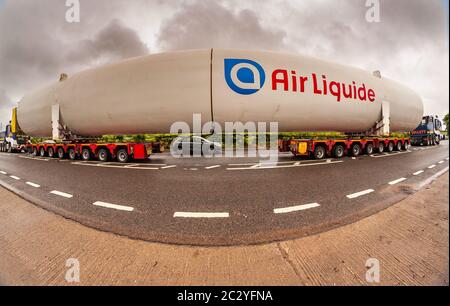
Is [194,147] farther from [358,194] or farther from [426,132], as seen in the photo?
[426,132]

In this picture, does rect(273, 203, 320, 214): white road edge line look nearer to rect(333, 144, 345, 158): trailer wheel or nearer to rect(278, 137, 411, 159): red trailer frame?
rect(278, 137, 411, 159): red trailer frame

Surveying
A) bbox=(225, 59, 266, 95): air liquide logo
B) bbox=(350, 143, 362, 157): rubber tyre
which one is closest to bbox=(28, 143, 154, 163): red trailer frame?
bbox=(225, 59, 266, 95): air liquide logo

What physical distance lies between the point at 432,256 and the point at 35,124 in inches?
527

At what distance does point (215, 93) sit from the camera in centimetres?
561

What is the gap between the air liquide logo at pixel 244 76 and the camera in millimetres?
5539

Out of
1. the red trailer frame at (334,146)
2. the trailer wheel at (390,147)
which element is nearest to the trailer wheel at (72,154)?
the red trailer frame at (334,146)

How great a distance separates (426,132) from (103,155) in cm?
2283

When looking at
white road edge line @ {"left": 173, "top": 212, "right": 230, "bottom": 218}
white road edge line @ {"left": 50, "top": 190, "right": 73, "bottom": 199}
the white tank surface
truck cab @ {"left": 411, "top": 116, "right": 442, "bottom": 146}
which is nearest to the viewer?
white road edge line @ {"left": 173, "top": 212, "right": 230, "bottom": 218}

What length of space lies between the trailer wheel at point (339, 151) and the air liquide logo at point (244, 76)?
4831 mm

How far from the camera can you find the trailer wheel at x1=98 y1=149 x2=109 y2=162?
796cm
